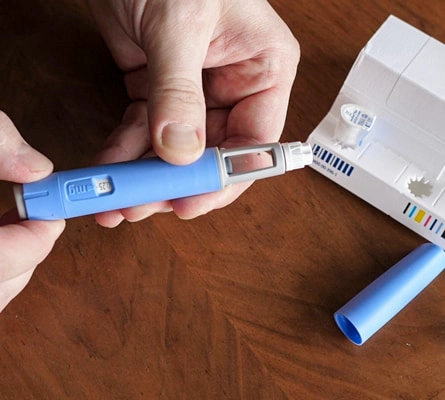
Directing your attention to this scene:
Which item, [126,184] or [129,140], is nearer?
[126,184]

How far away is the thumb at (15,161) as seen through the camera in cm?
47

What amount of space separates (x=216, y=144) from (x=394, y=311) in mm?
251

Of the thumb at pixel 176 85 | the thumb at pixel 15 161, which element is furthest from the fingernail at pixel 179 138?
the thumb at pixel 15 161

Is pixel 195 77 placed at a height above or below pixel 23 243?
above

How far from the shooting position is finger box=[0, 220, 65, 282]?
0.47 meters

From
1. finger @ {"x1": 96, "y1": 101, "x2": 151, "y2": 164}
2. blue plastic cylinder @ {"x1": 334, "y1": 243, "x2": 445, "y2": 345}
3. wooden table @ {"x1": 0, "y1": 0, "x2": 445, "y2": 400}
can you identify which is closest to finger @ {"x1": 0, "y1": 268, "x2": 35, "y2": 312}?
wooden table @ {"x1": 0, "y1": 0, "x2": 445, "y2": 400}

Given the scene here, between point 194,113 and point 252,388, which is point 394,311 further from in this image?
point 194,113

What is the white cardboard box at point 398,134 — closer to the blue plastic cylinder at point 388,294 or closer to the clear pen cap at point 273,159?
the blue plastic cylinder at point 388,294

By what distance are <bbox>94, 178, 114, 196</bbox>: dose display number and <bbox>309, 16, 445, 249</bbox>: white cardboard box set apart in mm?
270

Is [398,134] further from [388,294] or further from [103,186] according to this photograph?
[103,186]

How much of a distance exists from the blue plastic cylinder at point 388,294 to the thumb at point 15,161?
0.31m

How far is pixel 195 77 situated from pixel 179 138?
0.07 meters

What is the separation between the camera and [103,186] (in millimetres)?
467

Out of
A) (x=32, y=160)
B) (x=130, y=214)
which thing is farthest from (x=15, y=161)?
(x=130, y=214)
